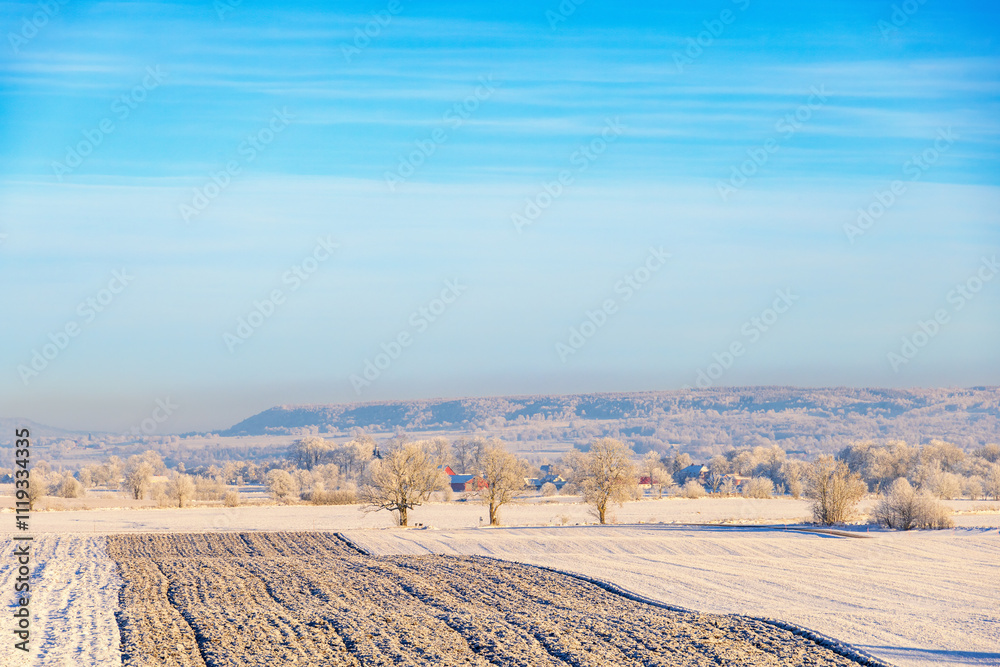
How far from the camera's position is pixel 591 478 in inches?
2388

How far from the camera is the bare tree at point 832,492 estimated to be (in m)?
54.4

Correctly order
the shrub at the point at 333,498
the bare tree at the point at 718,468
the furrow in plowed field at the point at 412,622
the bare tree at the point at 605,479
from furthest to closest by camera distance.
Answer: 1. the bare tree at the point at 718,468
2. the shrub at the point at 333,498
3. the bare tree at the point at 605,479
4. the furrow in plowed field at the point at 412,622

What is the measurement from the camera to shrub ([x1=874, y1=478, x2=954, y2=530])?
5022 cm

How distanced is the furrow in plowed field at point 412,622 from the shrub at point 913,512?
29.0 meters

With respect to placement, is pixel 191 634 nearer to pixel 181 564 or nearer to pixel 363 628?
pixel 363 628

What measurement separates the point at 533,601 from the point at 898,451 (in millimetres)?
97999

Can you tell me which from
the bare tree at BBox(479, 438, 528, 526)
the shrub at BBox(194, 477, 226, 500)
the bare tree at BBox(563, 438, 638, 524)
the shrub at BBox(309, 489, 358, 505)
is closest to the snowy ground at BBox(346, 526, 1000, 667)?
the bare tree at BBox(563, 438, 638, 524)

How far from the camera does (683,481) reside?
130 m

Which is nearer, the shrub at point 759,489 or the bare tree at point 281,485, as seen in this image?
the bare tree at point 281,485

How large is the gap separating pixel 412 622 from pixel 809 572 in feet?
54.8

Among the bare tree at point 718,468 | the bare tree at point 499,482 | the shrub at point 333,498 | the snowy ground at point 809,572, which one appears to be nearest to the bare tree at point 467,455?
the bare tree at point 718,468

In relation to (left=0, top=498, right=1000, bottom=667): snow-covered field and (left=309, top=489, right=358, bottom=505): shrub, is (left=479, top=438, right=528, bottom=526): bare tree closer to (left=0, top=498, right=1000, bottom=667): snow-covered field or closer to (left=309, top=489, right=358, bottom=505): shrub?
(left=0, top=498, right=1000, bottom=667): snow-covered field

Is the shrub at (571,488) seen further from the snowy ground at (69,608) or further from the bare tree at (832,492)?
the snowy ground at (69,608)

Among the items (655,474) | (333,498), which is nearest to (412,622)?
(333,498)
